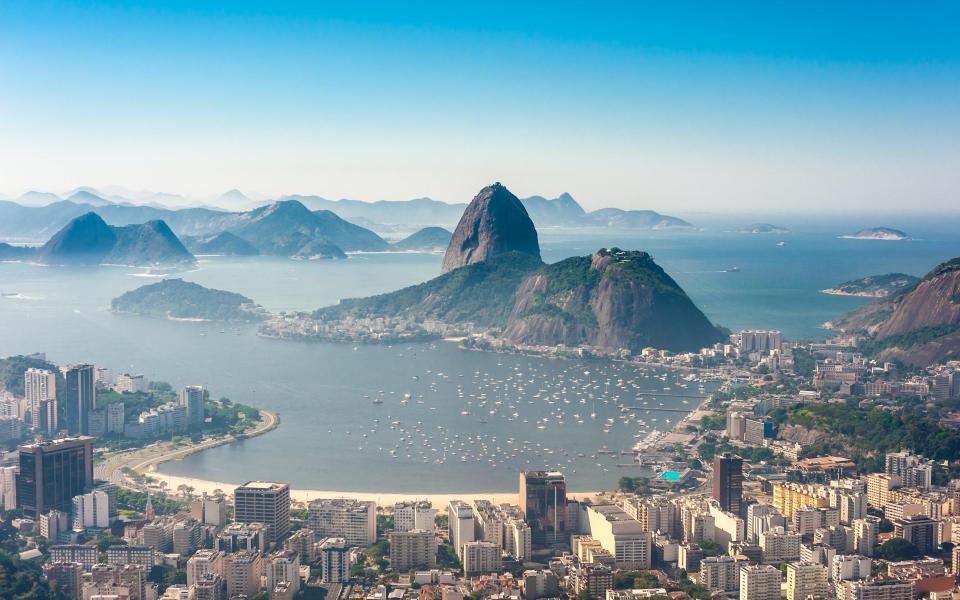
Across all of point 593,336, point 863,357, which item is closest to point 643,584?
point 863,357

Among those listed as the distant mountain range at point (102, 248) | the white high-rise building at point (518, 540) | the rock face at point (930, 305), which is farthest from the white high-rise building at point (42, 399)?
the distant mountain range at point (102, 248)

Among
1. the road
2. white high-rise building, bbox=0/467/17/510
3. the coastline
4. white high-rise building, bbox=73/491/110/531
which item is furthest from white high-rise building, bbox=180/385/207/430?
white high-rise building, bbox=73/491/110/531

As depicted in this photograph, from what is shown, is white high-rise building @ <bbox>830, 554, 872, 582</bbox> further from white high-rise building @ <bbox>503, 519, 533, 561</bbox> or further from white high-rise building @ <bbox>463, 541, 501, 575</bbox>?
white high-rise building @ <bbox>463, 541, 501, 575</bbox>

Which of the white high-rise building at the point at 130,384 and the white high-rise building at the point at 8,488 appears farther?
the white high-rise building at the point at 130,384

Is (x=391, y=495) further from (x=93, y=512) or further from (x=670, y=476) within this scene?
(x=670, y=476)

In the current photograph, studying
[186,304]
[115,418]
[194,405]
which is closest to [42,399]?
[115,418]

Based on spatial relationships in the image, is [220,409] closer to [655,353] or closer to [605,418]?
[605,418]

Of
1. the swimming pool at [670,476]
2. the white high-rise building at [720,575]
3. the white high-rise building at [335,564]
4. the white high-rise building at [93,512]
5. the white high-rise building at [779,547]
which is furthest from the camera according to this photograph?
the swimming pool at [670,476]

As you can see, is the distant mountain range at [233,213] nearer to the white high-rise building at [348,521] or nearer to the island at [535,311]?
the island at [535,311]

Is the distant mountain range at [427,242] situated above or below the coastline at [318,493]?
above
